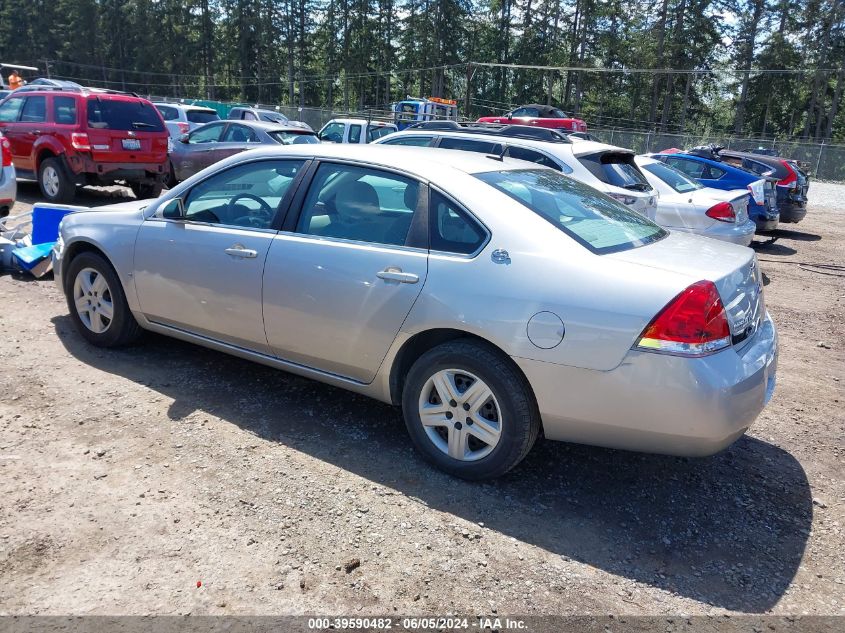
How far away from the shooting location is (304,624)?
2424 mm

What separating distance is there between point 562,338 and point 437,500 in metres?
1.02

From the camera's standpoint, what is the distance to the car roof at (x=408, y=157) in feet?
11.9

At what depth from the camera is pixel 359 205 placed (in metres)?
3.80

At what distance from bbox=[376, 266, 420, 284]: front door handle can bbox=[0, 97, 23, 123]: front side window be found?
1119 centimetres

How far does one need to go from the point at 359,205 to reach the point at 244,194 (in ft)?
3.10

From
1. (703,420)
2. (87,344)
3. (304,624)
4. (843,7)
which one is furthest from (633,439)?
(843,7)

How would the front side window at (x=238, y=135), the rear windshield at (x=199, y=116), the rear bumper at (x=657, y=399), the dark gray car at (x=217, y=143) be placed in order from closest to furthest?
1. the rear bumper at (x=657, y=399)
2. the dark gray car at (x=217, y=143)
3. the front side window at (x=238, y=135)
4. the rear windshield at (x=199, y=116)

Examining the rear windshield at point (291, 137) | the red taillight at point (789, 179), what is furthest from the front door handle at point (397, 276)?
the red taillight at point (789, 179)

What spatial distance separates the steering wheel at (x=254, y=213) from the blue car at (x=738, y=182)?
30.3ft

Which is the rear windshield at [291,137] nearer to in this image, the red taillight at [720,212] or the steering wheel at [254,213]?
the red taillight at [720,212]

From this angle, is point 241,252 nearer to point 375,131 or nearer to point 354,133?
point 375,131

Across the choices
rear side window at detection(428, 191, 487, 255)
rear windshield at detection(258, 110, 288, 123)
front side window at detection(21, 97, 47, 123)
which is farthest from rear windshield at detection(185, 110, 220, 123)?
rear side window at detection(428, 191, 487, 255)

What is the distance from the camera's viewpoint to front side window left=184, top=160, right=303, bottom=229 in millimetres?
4059

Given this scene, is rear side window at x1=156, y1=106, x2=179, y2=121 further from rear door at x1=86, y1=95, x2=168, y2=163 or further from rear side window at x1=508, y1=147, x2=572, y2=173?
rear side window at x1=508, y1=147, x2=572, y2=173
